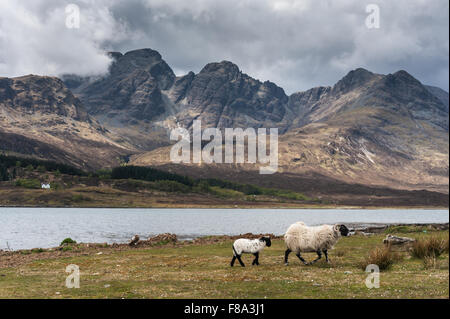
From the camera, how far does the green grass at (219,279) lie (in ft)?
57.5

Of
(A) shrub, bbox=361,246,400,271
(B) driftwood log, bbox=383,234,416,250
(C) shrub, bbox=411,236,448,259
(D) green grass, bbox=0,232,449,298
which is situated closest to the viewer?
(D) green grass, bbox=0,232,449,298

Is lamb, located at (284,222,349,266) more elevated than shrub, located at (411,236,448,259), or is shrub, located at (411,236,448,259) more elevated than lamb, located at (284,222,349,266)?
lamb, located at (284,222,349,266)

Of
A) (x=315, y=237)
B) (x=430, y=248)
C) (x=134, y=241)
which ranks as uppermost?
(x=315, y=237)

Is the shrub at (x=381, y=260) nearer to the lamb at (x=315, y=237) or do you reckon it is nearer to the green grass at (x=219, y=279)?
the green grass at (x=219, y=279)

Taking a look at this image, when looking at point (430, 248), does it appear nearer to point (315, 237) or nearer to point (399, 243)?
point (399, 243)

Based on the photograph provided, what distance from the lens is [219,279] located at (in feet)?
72.1

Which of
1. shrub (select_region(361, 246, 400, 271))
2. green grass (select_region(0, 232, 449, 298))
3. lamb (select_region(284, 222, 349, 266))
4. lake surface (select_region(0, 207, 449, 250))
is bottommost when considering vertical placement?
lake surface (select_region(0, 207, 449, 250))

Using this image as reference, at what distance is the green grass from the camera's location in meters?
17.5

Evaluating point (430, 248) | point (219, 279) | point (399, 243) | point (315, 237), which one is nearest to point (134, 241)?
point (315, 237)

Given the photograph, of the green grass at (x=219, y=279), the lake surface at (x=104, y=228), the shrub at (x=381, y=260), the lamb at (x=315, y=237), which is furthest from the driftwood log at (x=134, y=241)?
the shrub at (x=381, y=260)

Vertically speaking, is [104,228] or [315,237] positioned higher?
[315,237]

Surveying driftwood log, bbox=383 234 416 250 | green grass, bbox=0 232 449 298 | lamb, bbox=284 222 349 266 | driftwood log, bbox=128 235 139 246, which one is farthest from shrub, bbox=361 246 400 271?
driftwood log, bbox=128 235 139 246

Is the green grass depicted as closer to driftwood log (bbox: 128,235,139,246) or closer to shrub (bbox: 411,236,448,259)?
shrub (bbox: 411,236,448,259)
